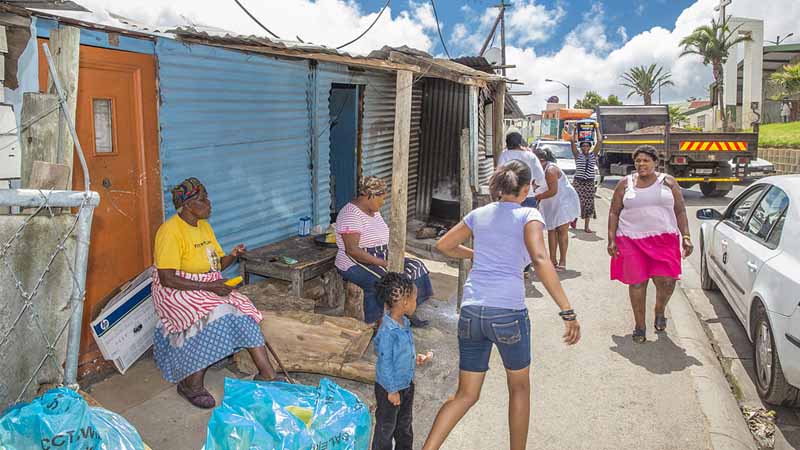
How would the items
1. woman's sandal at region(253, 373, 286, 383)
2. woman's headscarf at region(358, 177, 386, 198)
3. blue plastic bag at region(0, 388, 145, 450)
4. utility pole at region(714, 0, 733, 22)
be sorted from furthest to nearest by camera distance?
1. utility pole at region(714, 0, 733, 22)
2. woman's headscarf at region(358, 177, 386, 198)
3. woman's sandal at region(253, 373, 286, 383)
4. blue plastic bag at region(0, 388, 145, 450)

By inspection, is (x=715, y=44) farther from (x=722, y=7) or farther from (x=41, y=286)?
(x=41, y=286)

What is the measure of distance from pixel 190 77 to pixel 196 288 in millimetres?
2066

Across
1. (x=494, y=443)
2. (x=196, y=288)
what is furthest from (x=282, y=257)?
(x=494, y=443)

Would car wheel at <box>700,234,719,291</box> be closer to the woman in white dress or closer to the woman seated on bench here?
the woman in white dress

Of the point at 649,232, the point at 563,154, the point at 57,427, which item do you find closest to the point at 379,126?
the point at 649,232

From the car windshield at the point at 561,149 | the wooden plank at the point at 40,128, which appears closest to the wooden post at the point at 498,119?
the wooden plank at the point at 40,128

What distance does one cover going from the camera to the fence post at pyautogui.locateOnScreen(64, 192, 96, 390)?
2.65 meters

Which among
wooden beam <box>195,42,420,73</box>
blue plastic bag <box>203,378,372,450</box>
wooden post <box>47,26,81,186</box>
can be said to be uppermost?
wooden beam <box>195,42,420,73</box>

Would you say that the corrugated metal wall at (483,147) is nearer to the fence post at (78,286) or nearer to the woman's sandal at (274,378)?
the woman's sandal at (274,378)

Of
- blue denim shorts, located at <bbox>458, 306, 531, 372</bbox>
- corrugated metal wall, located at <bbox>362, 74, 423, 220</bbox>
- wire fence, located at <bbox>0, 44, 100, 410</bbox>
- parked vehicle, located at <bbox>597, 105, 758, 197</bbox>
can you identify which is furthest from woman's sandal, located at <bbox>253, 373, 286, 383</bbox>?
parked vehicle, located at <bbox>597, 105, 758, 197</bbox>

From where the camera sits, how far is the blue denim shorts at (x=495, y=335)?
10.7 ft

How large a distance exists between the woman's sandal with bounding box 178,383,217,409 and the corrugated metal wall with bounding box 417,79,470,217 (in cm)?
663

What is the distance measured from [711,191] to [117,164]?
50.0 feet

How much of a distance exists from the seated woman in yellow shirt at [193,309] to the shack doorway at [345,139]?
412 centimetres
